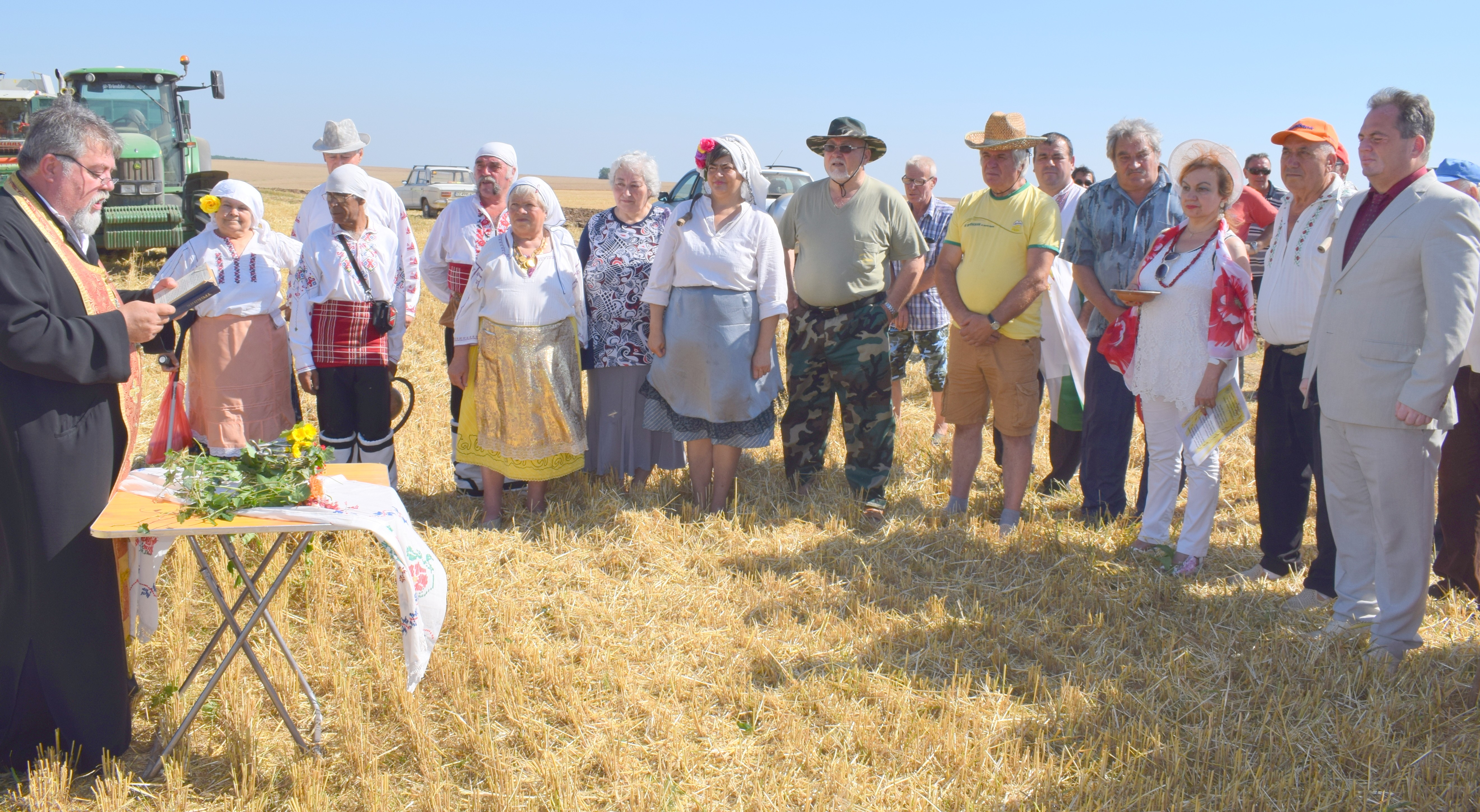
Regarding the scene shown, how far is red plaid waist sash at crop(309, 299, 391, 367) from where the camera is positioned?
4965mm

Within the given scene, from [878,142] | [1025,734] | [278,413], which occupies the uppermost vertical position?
[878,142]

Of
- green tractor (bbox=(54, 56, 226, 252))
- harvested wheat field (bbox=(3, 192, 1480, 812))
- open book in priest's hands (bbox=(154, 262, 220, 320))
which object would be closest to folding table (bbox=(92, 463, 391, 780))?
harvested wheat field (bbox=(3, 192, 1480, 812))

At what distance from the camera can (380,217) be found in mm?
5723

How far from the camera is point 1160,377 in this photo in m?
4.66

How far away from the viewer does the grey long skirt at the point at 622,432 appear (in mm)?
5789

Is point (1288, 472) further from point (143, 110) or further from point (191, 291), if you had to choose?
point (143, 110)

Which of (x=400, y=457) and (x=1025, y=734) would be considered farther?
(x=400, y=457)

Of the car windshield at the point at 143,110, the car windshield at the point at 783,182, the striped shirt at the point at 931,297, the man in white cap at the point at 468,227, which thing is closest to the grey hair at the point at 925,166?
the striped shirt at the point at 931,297

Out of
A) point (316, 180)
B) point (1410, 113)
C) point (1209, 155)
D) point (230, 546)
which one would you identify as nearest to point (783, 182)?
point (1209, 155)

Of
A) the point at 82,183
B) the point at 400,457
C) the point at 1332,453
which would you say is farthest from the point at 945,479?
the point at 82,183

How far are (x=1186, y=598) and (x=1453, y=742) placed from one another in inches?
49.8

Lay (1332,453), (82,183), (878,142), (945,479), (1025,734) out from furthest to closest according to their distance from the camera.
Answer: (945,479) < (878,142) < (1332,453) < (1025,734) < (82,183)

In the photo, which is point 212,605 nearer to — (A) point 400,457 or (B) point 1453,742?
(A) point 400,457

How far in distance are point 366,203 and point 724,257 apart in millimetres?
1878
